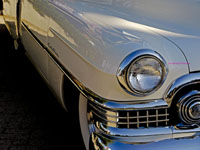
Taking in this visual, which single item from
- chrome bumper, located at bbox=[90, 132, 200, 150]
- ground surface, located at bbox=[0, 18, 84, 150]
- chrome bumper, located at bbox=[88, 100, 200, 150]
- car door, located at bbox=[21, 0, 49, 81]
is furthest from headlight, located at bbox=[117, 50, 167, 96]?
car door, located at bbox=[21, 0, 49, 81]

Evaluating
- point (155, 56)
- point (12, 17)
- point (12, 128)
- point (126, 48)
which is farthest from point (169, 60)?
point (12, 17)

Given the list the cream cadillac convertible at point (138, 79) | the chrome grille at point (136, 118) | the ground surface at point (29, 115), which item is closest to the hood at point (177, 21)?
the cream cadillac convertible at point (138, 79)

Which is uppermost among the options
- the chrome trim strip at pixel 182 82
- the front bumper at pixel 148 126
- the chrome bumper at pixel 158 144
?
the chrome trim strip at pixel 182 82

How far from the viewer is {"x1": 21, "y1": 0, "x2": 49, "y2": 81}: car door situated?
2.72 metres

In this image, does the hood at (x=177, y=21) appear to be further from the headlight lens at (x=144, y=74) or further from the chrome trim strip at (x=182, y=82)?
the headlight lens at (x=144, y=74)

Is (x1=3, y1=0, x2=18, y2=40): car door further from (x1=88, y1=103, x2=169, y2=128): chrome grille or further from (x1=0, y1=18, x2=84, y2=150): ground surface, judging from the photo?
(x1=88, y1=103, x2=169, y2=128): chrome grille

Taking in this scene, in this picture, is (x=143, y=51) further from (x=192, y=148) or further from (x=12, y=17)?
(x=12, y=17)

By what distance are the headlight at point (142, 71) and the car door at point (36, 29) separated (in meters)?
1.07

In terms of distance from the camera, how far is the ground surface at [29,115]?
9.32 ft

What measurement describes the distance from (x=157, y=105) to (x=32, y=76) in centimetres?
275

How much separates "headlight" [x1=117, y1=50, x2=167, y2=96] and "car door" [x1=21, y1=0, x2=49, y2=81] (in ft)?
3.52

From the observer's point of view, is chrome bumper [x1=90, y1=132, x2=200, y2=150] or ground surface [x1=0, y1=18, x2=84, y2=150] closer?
chrome bumper [x1=90, y1=132, x2=200, y2=150]

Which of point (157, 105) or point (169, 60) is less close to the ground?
point (169, 60)

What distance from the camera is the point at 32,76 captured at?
14.1 ft
